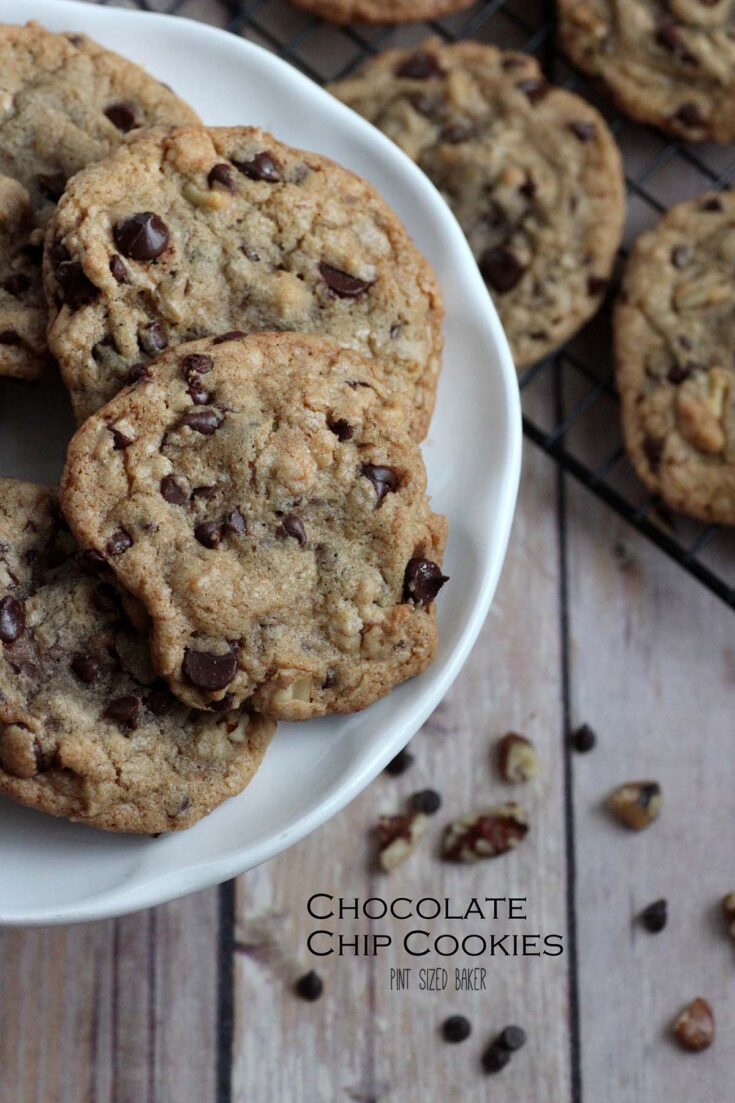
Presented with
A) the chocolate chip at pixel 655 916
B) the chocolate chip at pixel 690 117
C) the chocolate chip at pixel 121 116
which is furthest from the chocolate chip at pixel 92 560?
the chocolate chip at pixel 690 117

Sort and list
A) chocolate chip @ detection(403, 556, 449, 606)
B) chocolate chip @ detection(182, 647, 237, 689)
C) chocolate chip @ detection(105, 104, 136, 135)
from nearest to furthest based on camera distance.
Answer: chocolate chip @ detection(182, 647, 237, 689) < chocolate chip @ detection(403, 556, 449, 606) < chocolate chip @ detection(105, 104, 136, 135)

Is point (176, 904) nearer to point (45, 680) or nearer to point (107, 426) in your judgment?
point (45, 680)

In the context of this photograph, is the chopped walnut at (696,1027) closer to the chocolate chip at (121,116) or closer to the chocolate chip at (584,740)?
the chocolate chip at (584,740)

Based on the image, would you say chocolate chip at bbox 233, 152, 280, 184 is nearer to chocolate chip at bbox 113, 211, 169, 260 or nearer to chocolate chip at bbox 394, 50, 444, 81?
chocolate chip at bbox 113, 211, 169, 260

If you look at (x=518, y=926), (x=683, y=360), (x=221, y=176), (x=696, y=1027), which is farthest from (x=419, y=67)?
(x=696, y=1027)

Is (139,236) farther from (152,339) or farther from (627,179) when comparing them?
(627,179)

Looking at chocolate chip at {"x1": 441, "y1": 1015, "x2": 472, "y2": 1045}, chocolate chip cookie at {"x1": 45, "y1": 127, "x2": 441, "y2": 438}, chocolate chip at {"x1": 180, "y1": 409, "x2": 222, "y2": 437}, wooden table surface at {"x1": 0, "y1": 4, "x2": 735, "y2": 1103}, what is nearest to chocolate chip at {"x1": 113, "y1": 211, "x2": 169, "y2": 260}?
chocolate chip cookie at {"x1": 45, "y1": 127, "x2": 441, "y2": 438}

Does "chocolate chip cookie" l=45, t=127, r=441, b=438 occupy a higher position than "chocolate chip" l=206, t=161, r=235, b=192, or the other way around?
"chocolate chip" l=206, t=161, r=235, b=192
